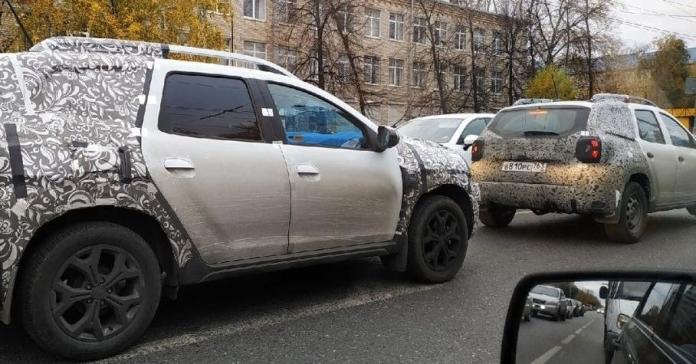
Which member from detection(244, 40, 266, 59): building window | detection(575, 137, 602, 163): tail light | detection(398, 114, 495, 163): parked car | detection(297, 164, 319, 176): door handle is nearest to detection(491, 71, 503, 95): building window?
detection(244, 40, 266, 59): building window

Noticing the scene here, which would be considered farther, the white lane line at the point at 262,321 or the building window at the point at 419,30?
the building window at the point at 419,30

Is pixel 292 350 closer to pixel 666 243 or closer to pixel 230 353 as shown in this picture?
pixel 230 353

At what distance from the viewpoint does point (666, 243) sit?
7254 millimetres

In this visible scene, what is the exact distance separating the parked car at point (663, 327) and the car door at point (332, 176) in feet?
9.24

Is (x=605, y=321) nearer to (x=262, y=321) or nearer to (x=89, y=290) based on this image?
(x=89, y=290)

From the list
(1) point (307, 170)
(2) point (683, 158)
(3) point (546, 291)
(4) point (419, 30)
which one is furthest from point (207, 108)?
(4) point (419, 30)

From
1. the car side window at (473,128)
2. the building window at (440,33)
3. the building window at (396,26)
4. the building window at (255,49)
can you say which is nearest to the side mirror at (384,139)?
the car side window at (473,128)

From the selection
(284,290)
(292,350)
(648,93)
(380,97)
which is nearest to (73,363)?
(292,350)

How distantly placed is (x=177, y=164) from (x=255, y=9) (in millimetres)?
39140

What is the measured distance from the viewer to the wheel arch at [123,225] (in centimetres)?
309

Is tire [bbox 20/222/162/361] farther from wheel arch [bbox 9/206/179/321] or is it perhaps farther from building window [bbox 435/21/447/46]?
building window [bbox 435/21/447/46]

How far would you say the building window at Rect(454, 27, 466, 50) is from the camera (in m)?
46.3

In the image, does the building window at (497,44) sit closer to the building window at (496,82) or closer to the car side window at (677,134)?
the building window at (496,82)

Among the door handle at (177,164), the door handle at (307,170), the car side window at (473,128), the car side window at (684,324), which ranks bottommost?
the car side window at (684,324)
